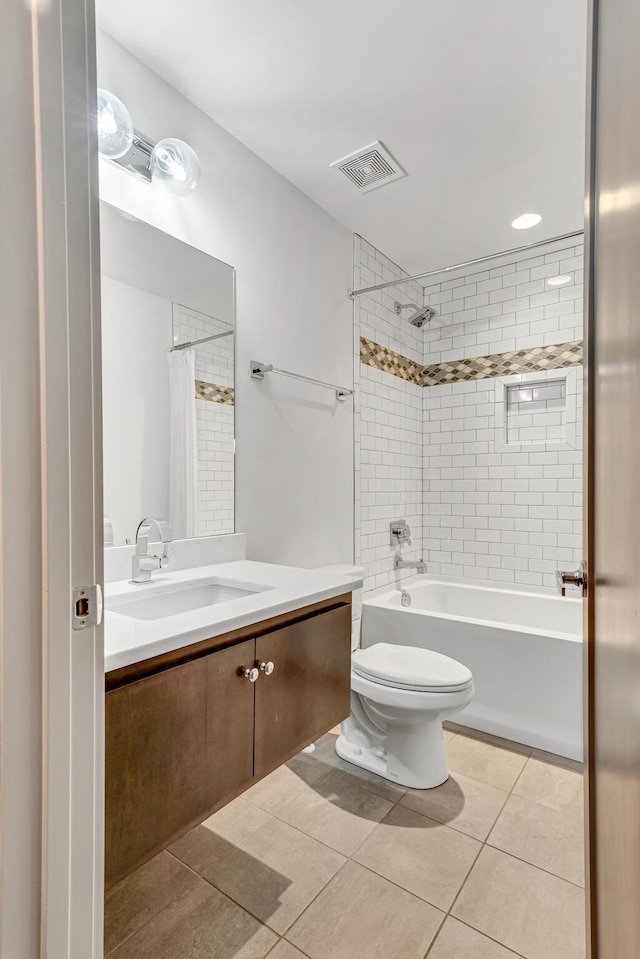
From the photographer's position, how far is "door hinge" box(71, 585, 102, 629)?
0.66m

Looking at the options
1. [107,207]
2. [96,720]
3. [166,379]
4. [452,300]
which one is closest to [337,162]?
[107,207]

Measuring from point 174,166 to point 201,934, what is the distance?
7.52 feet

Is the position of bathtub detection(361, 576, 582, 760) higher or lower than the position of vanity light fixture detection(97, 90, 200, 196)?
lower

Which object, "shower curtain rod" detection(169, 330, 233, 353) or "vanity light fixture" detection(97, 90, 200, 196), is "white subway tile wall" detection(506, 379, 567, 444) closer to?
"shower curtain rod" detection(169, 330, 233, 353)

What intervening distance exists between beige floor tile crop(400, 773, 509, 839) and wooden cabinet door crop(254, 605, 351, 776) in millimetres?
668

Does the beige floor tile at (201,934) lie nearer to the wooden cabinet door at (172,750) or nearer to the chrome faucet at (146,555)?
the wooden cabinet door at (172,750)

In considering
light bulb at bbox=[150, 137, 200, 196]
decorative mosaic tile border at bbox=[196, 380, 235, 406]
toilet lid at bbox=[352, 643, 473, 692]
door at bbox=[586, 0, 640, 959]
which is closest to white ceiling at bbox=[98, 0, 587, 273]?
light bulb at bbox=[150, 137, 200, 196]

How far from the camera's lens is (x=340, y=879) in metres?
1.45

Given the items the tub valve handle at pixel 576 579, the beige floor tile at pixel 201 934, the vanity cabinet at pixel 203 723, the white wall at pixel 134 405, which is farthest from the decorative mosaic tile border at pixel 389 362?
the beige floor tile at pixel 201 934

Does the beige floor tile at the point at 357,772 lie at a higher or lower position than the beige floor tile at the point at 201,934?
lower

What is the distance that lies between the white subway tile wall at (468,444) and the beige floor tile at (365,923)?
1.54 m

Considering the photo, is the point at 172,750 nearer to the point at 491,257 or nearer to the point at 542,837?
the point at 542,837

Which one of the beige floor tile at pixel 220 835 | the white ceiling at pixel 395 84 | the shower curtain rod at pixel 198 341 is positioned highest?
the white ceiling at pixel 395 84

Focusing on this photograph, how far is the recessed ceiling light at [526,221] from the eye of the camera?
2593 mm
